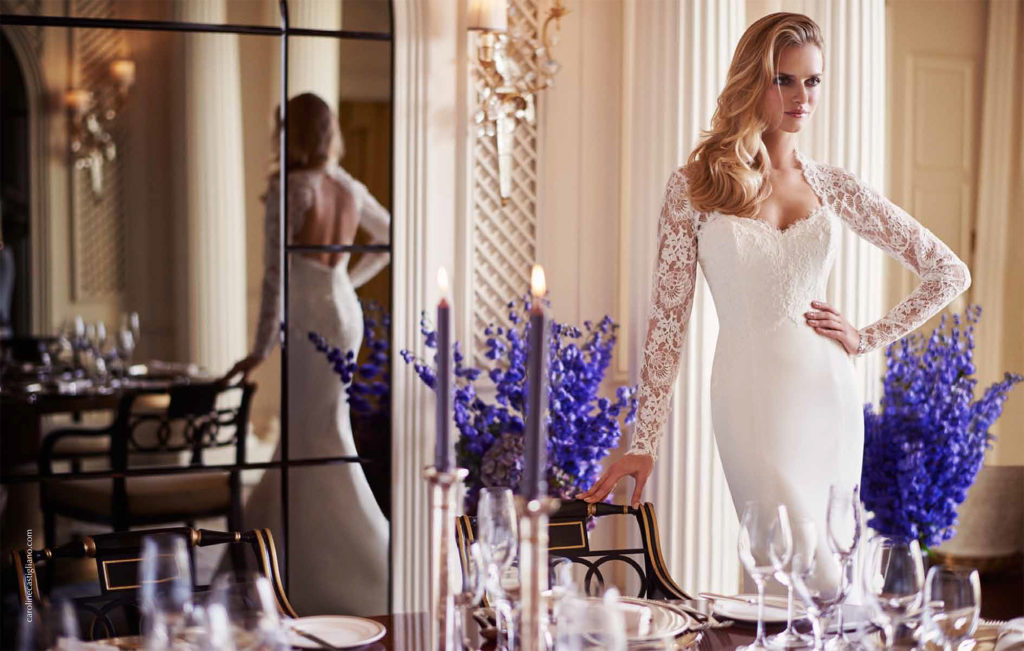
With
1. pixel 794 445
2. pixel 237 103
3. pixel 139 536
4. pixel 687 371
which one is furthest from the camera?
pixel 237 103

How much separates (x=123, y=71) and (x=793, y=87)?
10.8 ft

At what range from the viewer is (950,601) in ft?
5.28

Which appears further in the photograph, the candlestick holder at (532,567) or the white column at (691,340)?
the white column at (691,340)

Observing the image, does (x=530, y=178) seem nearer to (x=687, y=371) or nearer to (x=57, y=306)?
(x=687, y=371)

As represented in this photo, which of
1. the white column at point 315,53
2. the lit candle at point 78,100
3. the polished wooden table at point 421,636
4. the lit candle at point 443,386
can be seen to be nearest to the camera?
the lit candle at point 443,386

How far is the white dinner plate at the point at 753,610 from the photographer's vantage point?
190 cm

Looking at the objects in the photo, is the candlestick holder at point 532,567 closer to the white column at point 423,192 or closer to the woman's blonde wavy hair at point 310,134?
the white column at point 423,192

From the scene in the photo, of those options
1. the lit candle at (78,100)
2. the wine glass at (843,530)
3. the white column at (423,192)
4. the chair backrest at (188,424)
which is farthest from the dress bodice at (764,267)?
the lit candle at (78,100)

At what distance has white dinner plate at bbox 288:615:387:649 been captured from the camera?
181cm

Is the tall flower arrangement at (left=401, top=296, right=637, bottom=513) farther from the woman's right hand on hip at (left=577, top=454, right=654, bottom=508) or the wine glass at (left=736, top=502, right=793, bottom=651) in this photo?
the wine glass at (left=736, top=502, right=793, bottom=651)

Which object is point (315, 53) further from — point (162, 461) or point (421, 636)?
point (421, 636)

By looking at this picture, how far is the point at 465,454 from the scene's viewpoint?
348cm

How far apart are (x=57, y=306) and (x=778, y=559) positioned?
187 inches

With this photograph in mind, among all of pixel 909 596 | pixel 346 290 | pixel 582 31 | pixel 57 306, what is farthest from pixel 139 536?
pixel 57 306
